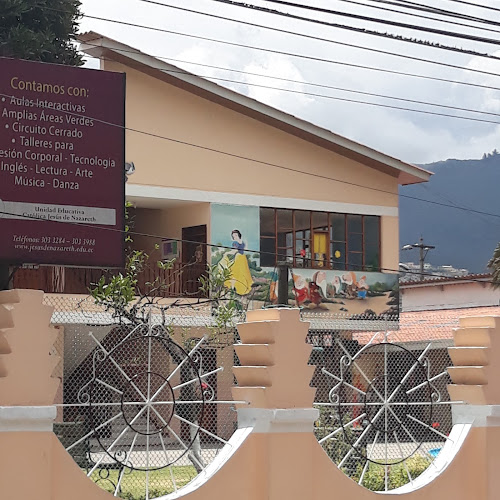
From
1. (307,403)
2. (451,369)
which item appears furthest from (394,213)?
(307,403)

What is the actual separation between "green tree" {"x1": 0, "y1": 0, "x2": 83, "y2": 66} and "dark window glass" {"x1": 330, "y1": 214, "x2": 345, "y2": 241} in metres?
10.3

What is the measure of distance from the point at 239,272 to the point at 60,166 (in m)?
15.9

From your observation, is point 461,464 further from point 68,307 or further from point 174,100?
point 174,100

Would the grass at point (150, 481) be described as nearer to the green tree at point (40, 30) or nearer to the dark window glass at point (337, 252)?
the green tree at point (40, 30)

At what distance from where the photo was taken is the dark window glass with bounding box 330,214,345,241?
30891mm

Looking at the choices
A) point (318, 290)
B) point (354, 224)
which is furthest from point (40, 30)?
point (354, 224)

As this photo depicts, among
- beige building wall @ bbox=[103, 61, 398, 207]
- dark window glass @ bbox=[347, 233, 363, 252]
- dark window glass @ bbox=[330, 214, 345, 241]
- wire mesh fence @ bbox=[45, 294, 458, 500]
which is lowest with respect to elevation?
wire mesh fence @ bbox=[45, 294, 458, 500]

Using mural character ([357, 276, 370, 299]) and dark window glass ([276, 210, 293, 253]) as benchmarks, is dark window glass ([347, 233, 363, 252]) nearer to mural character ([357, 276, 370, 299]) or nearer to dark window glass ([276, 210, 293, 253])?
mural character ([357, 276, 370, 299])

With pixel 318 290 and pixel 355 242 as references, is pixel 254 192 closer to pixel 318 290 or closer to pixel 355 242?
pixel 318 290

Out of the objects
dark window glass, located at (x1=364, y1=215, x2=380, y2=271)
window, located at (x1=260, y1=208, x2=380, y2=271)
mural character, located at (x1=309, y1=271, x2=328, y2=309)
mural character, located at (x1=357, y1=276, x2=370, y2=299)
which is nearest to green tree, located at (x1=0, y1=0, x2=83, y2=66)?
window, located at (x1=260, y1=208, x2=380, y2=271)

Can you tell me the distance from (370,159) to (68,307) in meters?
10.4

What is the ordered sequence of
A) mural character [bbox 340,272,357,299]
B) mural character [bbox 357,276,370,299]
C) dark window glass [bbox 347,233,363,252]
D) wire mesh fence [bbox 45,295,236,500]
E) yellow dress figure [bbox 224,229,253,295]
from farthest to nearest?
dark window glass [bbox 347,233,363,252]
mural character [bbox 357,276,370,299]
mural character [bbox 340,272,357,299]
yellow dress figure [bbox 224,229,253,295]
wire mesh fence [bbox 45,295,236,500]

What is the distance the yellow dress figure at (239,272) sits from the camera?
28.0 metres

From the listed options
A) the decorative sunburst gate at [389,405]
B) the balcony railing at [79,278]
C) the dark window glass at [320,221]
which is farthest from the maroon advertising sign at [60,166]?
the dark window glass at [320,221]
